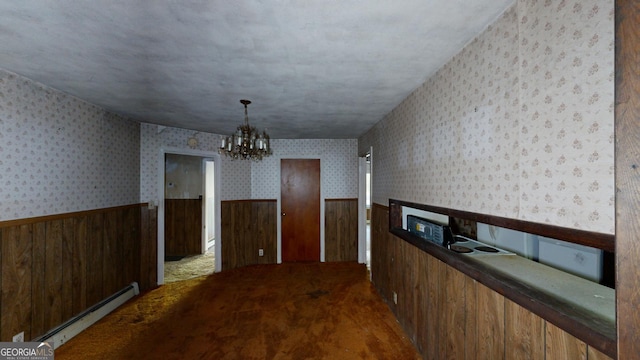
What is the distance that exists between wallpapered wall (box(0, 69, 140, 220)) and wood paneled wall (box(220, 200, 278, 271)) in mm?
1532

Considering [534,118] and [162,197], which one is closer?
[534,118]

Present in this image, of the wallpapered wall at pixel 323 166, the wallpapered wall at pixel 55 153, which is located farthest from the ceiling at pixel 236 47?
the wallpapered wall at pixel 323 166

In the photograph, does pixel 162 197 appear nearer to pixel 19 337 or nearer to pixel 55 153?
pixel 55 153

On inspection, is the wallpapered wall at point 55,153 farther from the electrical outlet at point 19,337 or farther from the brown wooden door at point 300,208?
the brown wooden door at point 300,208

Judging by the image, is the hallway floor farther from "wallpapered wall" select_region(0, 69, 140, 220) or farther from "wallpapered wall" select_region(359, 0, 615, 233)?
"wallpapered wall" select_region(359, 0, 615, 233)

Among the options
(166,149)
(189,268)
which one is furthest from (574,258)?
(189,268)

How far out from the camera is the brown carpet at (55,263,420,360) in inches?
89.0

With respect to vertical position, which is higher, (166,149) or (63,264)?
(166,149)

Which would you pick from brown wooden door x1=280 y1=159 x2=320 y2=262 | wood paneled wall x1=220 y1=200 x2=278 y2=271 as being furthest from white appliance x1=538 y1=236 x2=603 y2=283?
wood paneled wall x1=220 y1=200 x2=278 y2=271

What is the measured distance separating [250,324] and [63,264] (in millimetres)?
1813

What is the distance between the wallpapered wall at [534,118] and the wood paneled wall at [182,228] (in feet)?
15.5

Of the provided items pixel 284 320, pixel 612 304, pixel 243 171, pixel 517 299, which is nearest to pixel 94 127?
pixel 243 171

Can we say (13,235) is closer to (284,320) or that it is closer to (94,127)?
(94,127)

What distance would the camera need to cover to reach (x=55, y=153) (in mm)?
2400
